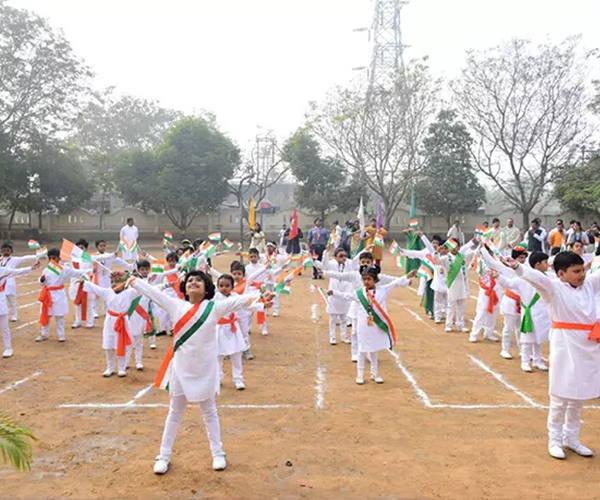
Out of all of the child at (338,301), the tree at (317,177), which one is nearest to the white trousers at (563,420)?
the child at (338,301)

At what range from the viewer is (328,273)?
26.6ft

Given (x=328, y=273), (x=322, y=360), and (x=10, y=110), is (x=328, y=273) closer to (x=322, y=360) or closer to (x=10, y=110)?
Result: (x=322, y=360)

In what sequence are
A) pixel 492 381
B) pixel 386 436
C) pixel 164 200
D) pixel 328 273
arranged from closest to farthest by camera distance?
pixel 386 436 < pixel 492 381 < pixel 328 273 < pixel 164 200

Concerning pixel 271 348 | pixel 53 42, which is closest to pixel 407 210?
pixel 53 42

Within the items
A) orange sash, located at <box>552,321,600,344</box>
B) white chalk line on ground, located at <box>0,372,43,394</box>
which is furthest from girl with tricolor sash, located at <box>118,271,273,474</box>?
white chalk line on ground, located at <box>0,372,43,394</box>

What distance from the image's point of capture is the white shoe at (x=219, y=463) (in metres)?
4.73

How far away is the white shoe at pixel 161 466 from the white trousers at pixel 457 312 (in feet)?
24.3

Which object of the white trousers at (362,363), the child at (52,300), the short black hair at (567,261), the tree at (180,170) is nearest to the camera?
the short black hair at (567,261)

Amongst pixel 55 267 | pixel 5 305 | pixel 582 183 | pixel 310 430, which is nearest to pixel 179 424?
pixel 310 430

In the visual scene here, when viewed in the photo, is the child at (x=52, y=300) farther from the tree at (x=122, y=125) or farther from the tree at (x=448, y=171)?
the tree at (x=122, y=125)

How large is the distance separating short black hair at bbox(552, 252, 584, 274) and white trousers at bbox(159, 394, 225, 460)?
3486 millimetres

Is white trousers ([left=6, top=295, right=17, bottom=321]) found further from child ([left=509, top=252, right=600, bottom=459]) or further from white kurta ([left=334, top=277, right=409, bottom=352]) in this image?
child ([left=509, top=252, right=600, bottom=459])

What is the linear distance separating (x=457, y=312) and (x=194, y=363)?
7584 mm

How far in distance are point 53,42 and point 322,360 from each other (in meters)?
31.6
